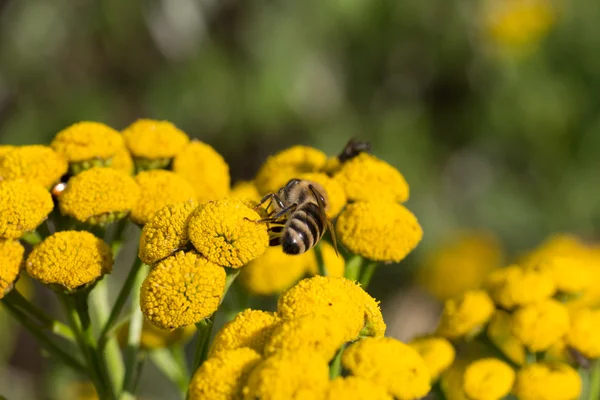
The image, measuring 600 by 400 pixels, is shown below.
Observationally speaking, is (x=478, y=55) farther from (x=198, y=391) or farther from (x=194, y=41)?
(x=198, y=391)

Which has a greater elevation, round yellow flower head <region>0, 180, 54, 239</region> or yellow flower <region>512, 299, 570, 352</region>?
yellow flower <region>512, 299, 570, 352</region>

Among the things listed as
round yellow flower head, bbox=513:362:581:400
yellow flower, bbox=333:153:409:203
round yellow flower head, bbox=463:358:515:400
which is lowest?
round yellow flower head, bbox=463:358:515:400

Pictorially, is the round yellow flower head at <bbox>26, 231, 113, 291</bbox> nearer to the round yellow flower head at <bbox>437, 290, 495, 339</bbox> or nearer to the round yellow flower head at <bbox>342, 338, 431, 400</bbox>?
the round yellow flower head at <bbox>342, 338, 431, 400</bbox>

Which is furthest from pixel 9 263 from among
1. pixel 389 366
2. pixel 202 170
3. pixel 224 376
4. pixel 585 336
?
pixel 585 336

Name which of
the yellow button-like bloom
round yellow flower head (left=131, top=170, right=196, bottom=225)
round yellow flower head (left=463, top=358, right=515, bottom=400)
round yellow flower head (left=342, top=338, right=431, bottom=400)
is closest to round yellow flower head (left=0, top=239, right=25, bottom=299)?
round yellow flower head (left=131, top=170, right=196, bottom=225)

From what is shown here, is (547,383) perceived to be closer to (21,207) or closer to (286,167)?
(286,167)

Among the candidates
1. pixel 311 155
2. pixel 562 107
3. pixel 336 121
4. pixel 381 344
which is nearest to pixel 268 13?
pixel 336 121
